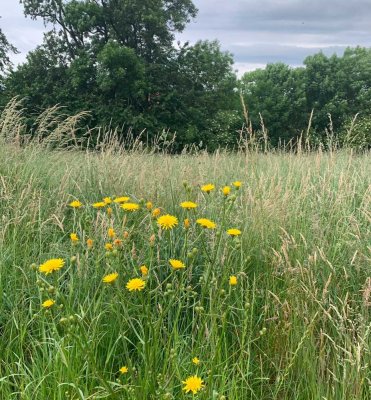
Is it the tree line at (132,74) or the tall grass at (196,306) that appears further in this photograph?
the tree line at (132,74)

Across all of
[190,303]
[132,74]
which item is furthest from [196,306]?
[132,74]

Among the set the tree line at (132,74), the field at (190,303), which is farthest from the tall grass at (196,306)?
the tree line at (132,74)

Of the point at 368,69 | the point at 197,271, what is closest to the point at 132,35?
the point at 368,69

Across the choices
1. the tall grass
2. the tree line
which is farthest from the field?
the tree line

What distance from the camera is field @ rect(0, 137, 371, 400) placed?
4.69 ft

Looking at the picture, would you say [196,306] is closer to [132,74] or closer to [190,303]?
[190,303]

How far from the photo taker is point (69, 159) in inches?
175

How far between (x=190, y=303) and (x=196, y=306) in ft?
1.72

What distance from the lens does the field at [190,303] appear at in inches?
56.2

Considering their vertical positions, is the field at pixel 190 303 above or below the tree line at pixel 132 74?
below

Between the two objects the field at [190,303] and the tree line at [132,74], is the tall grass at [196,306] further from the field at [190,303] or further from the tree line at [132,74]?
the tree line at [132,74]

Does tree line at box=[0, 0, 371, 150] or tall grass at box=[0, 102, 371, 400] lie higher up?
tree line at box=[0, 0, 371, 150]

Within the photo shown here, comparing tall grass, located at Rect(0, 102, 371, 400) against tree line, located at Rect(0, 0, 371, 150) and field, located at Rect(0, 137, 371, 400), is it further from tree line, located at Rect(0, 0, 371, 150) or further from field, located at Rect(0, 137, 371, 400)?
tree line, located at Rect(0, 0, 371, 150)

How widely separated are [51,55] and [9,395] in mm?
23059
